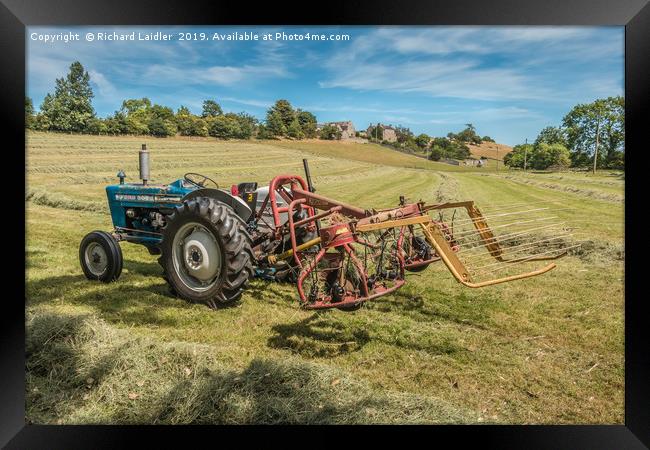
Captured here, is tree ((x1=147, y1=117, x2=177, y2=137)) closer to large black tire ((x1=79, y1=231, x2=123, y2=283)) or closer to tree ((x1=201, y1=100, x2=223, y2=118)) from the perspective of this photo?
tree ((x1=201, y1=100, x2=223, y2=118))

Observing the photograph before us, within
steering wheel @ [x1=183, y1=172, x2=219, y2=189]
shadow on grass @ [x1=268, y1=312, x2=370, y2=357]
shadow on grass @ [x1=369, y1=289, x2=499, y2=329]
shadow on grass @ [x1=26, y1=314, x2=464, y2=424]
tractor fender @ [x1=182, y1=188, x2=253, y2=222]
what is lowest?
shadow on grass @ [x1=26, y1=314, x2=464, y2=424]

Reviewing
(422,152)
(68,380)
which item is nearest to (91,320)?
(68,380)

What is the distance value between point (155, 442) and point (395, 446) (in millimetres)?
1681

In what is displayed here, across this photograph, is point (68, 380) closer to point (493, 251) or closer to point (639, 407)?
A: point (493, 251)

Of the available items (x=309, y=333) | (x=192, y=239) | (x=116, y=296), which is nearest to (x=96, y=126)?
(x=192, y=239)

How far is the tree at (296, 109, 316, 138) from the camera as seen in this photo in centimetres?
396

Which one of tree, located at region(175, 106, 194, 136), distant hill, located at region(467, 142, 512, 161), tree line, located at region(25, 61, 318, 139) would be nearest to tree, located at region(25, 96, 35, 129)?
tree line, located at region(25, 61, 318, 139)

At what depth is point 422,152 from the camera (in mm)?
4578

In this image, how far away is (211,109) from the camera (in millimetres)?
3947

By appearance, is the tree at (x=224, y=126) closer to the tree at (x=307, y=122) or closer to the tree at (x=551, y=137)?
the tree at (x=307, y=122)

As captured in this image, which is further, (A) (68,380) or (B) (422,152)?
(B) (422,152)
